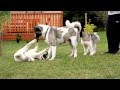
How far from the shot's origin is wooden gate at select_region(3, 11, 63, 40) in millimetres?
17344

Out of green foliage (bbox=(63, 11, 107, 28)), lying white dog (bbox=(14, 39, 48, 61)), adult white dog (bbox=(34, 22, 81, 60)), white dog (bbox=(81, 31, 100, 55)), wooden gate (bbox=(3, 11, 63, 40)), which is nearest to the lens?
lying white dog (bbox=(14, 39, 48, 61))

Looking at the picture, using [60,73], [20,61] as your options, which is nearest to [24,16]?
[20,61]

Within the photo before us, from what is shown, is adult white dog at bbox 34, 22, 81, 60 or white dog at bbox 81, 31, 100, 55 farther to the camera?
white dog at bbox 81, 31, 100, 55

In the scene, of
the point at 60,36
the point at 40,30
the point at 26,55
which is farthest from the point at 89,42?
the point at 26,55

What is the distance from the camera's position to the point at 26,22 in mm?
17859

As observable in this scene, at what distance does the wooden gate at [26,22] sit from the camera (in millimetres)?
17344

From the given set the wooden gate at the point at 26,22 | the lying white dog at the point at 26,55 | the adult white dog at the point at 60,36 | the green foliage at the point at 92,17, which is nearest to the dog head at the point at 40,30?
the adult white dog at the point at 60,36

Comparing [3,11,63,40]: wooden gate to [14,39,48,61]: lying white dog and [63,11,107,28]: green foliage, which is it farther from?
[14,39,48,61]: lying white dog

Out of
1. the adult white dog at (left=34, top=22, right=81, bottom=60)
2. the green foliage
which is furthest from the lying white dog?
the green foliage

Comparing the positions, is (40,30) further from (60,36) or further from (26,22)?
(26,22)

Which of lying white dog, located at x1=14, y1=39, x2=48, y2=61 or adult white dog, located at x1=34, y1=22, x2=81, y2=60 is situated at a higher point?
adult white dog, located at x1=34, y1=22, x2=81, y2=60
